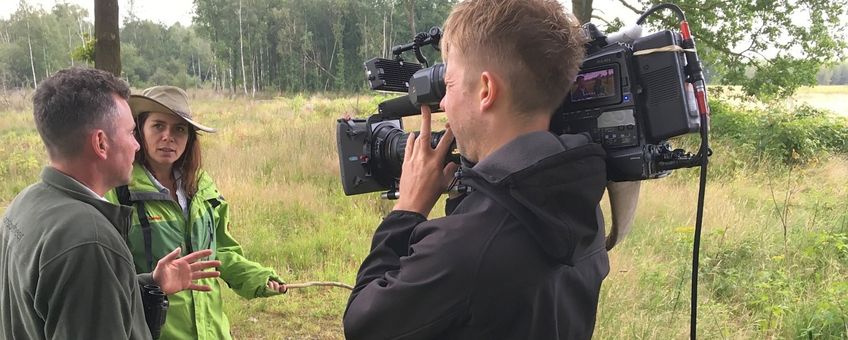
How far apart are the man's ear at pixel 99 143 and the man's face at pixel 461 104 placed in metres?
1.00

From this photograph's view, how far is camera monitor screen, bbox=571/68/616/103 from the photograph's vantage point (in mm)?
1255

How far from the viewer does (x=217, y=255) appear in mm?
2416

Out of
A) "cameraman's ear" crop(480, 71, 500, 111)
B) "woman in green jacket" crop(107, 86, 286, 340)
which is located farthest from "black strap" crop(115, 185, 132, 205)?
"cameraman's ear" crop(480, 71, 500, 111)

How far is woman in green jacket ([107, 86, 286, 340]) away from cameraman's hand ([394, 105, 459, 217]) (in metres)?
1.25

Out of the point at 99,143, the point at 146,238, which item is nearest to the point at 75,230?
the point at 99,143

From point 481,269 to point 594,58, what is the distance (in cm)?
59

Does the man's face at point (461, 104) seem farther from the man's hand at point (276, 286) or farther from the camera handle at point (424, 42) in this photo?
the man's hand at point (276, 286)

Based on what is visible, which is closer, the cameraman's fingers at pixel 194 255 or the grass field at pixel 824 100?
the cameraman's fingers at pixel 194 255

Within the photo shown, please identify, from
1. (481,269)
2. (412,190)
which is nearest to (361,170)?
(412,190)

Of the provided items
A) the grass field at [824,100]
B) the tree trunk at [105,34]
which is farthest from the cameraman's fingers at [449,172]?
the grass field at [824,100]

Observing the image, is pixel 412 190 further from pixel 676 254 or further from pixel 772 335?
pixel 676 254

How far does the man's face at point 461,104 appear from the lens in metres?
1.12

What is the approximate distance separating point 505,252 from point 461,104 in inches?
12.8

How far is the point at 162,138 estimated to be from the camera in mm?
2307
